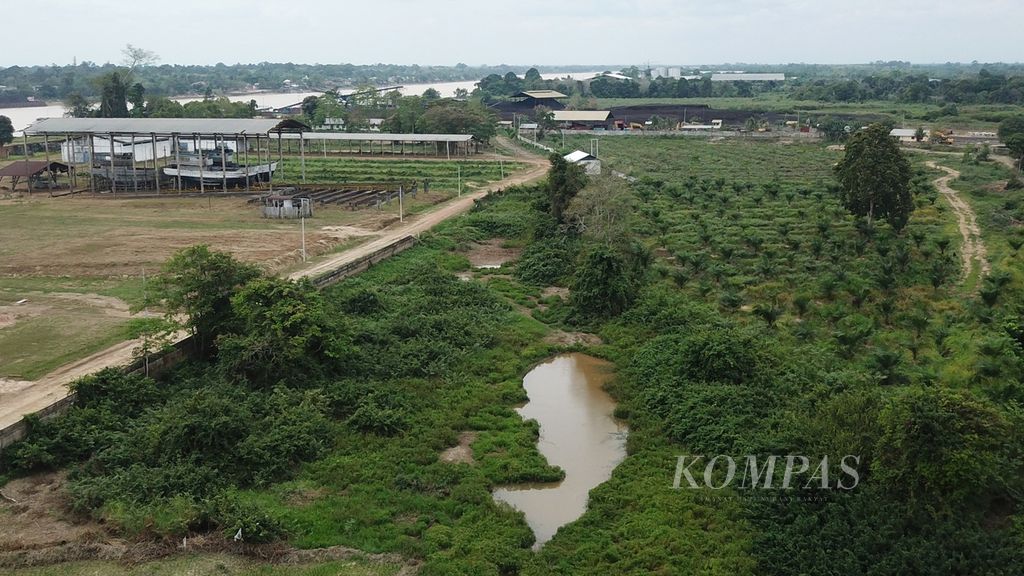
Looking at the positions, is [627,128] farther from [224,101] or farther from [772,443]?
[772,443]

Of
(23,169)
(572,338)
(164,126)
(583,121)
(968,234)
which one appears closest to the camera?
(572,338)

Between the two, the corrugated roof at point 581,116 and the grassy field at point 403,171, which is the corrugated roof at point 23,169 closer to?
the grassy field at point 403,171

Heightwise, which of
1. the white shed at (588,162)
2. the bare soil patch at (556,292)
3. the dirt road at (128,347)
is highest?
the white shed at (588,162)

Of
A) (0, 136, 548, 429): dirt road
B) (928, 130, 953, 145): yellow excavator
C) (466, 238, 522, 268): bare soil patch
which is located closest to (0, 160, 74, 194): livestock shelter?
(0, 136, 548, 429): dirt road

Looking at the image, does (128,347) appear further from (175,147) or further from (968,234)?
(175,147)

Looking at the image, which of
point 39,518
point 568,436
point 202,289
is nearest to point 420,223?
point 202,289

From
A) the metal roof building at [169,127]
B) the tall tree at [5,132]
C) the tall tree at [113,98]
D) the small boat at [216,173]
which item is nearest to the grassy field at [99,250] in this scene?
Answer: the small boat at [216,173]
